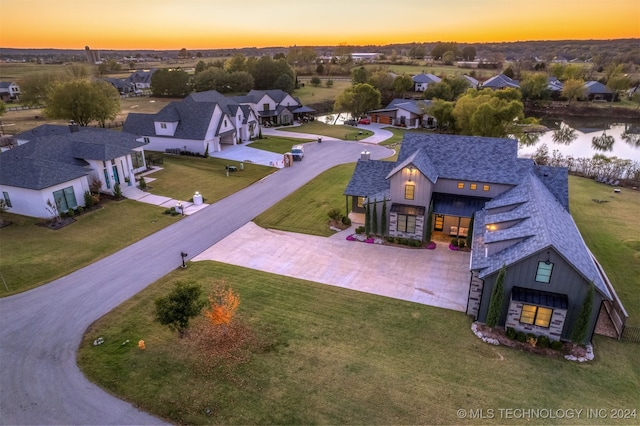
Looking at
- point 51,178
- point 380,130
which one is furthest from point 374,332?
point 380,130

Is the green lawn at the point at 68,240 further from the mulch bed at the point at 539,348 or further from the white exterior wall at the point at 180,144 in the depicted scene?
the mulch bed at the point at 539,348

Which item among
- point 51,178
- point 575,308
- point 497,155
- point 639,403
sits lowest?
point 639,403

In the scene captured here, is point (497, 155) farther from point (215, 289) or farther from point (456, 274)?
point (215, 289)

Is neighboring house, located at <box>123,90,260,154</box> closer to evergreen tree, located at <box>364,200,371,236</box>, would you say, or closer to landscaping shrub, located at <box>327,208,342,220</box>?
landscaping shrub, located at <box>327,208,342,220</box>

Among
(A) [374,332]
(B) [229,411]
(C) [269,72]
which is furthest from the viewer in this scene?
(C) [269,72]

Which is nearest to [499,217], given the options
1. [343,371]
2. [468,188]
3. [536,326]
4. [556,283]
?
[556,283]

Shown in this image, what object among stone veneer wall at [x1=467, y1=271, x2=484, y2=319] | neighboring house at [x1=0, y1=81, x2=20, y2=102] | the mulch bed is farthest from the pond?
neighboring house at [x1=0, y1=81, x2=20, y2=102]
